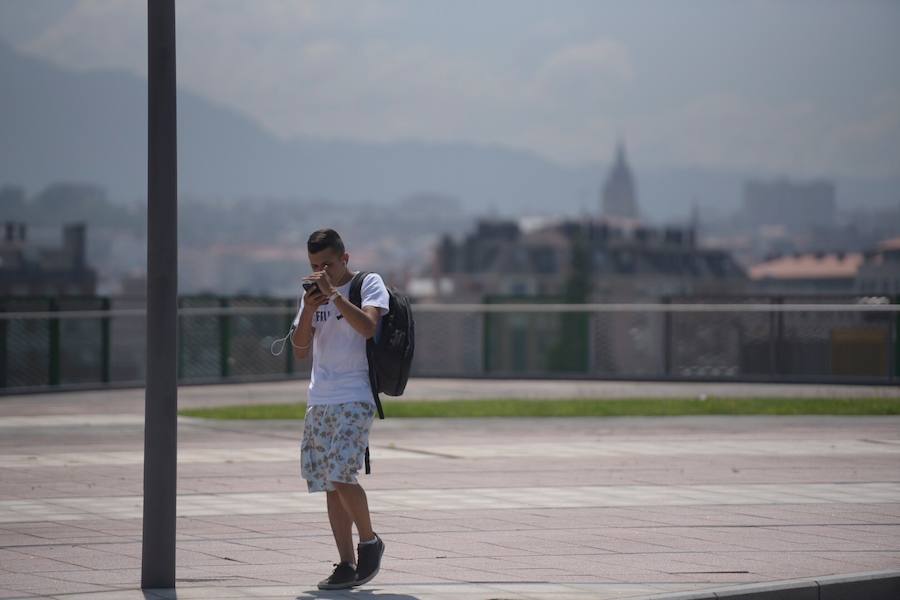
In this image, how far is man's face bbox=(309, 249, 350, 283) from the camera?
24.3ft

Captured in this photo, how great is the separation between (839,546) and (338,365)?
324cm

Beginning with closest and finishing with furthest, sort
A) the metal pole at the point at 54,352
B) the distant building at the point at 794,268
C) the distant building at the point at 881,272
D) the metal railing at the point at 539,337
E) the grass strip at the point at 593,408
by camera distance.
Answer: the grass strip at the point at 593,408 < the metal pole at the point at 54,352 < the metal railing at the point at 539,337 < the distant building at the point at 881,272 < the distant building at the point at 794,268

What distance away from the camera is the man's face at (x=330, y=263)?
7422mm

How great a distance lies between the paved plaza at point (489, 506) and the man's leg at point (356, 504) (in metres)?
A: 0.27

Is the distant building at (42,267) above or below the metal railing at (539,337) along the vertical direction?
above

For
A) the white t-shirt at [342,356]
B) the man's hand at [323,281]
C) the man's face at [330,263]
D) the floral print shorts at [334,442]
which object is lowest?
the floral print shorts at [334,442]

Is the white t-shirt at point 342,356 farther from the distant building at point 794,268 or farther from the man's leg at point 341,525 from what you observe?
the distant building at point 794,268

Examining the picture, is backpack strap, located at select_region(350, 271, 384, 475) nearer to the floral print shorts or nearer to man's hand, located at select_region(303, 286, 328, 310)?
the floral print shorts

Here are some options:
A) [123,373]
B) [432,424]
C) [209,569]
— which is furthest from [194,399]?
[209,569]

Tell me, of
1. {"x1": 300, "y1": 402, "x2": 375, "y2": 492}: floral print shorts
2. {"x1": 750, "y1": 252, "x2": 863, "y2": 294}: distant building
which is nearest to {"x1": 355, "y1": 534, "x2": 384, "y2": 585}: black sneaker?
{"x1": 300, "y1": 402, "x2": 375, "y2": 492}: floral print shorts

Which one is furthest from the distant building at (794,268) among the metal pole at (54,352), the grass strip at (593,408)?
the metal pole at (54,352)

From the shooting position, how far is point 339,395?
7.38 meters

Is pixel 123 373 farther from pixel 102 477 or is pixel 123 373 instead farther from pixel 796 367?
pixel 102 477

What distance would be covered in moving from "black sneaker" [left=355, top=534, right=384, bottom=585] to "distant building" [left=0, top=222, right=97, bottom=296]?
2216 centimetres
